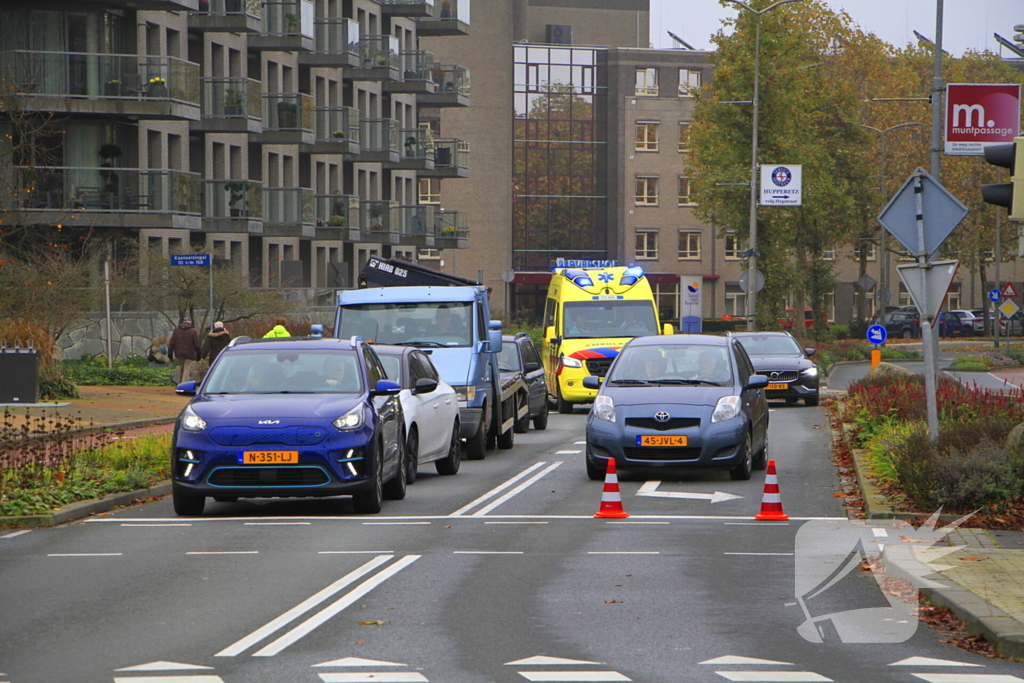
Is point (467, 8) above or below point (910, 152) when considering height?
above

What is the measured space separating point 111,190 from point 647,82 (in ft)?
209

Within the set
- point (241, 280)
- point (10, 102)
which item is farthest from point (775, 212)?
point (10, 102)

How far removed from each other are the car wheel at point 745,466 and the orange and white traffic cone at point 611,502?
2980 mm

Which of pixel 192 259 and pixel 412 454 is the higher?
pixel 192 259

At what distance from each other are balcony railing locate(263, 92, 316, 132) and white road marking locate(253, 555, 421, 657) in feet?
147

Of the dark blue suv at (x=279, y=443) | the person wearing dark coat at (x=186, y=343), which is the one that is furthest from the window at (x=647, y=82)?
the dark blue suv at (x=279, y=443)

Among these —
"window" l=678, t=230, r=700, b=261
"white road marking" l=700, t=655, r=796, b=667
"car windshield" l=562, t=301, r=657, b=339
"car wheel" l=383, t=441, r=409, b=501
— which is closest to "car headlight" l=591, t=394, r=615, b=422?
"car wheel" l=383, t=441, r=409, b=501

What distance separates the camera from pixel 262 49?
55.0 meters

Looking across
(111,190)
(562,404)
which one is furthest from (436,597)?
(111,190)

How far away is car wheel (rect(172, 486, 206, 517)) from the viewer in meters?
14.4

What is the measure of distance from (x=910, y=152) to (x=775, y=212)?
2231 cm

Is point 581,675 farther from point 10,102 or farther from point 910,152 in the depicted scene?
point 910,152

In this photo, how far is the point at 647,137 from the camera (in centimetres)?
10269

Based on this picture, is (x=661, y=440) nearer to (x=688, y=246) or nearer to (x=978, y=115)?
(x=978, y=115)
